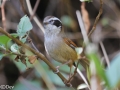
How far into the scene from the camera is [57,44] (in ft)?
6.05

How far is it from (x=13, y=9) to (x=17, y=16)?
0.32ft

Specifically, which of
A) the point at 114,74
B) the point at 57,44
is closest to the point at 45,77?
the point at 57,44

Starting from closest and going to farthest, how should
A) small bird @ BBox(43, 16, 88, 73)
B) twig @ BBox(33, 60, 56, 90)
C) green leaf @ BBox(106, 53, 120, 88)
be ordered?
green leaf @ BBox(106, 53, 120, 88) → small bird @ BBox(43, 16, 88, 73) → twig @ BBox(33, 60, 56, 90)

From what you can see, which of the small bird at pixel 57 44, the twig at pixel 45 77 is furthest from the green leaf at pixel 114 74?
the twig at pixel 45 77

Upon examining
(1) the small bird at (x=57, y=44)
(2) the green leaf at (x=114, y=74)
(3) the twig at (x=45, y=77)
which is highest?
(2) the green leaf at (x=114, y=74)

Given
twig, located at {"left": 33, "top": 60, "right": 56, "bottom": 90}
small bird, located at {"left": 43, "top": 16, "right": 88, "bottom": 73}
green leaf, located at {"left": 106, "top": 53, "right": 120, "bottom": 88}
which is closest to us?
green leaf, located at {"left": 106, "top": 53, "right": 120, "bottom": 88}

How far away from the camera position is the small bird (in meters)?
1.76

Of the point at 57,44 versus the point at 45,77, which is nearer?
the point at 57,44

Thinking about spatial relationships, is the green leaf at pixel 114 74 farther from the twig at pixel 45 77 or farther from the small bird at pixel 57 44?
the twig at pixel 45 77

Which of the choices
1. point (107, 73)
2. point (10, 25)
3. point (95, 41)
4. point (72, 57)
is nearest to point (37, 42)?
point (10, 25)

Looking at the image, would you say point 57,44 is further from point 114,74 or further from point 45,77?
point 114,74

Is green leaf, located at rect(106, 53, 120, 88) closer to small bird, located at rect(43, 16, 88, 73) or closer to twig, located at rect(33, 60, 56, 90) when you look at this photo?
small bird, located at rect(43, 16, 88, 73)

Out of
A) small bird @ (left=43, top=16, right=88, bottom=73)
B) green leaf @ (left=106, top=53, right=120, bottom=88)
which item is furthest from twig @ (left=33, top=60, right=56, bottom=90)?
green leaf @ (left=106, top=53, right=120, bottom=88)

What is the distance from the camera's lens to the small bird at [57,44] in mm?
1759
